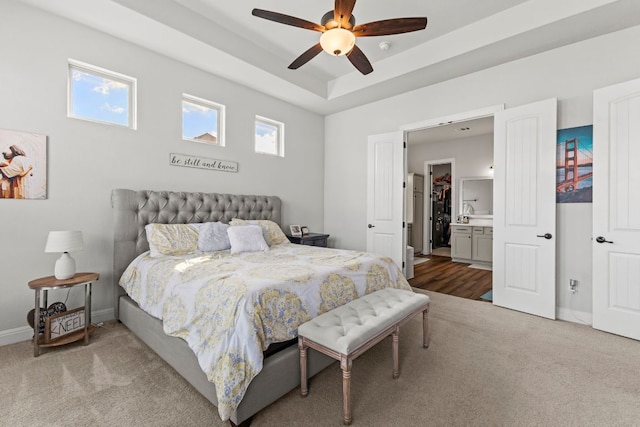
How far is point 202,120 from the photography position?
398cm

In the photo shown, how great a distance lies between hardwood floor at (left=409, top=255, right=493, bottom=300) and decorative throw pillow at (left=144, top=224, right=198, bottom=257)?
135 inches

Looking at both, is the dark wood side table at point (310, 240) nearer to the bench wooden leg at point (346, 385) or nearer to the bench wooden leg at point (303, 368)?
the bench wooden leg at point (303, 368)

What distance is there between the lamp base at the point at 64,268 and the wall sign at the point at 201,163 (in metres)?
1.51

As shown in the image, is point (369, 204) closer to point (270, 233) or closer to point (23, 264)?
point (270, 233)

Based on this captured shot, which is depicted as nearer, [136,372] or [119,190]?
[136,372]

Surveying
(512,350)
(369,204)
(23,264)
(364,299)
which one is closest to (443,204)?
(369,204)

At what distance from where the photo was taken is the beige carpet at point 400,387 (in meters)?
1.72

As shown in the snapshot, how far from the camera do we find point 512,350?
100 inches

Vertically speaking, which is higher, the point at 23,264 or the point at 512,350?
the point at 23,264

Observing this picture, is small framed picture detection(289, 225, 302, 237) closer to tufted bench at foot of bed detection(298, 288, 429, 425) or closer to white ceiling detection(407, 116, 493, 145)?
tufted bench at foot of bed detection(298, 288, 429, 425)

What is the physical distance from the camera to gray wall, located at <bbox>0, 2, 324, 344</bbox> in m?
2.62

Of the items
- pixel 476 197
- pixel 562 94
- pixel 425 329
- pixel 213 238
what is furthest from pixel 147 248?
pixel 476 197

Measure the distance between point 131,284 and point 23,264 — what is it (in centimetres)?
93

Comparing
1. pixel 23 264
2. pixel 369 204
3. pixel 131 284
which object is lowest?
pixel 131 284
